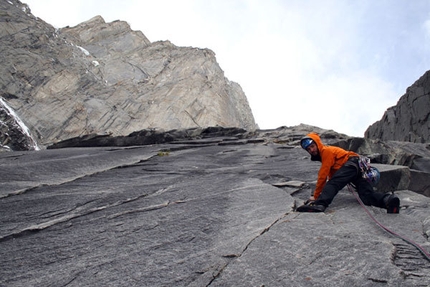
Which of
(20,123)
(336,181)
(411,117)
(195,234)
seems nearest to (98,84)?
(20,123)

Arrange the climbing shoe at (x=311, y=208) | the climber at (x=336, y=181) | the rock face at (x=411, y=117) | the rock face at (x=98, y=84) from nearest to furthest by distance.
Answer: the climbing shoe at (x=311, y=208), the climber at (x=336, y=181), the rock face at (x=411, y=117), the rock face at (x=98, y=84)

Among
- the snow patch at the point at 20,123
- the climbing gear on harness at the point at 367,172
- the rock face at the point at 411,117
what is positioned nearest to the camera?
the climbing gear on harness at the point at 367,172

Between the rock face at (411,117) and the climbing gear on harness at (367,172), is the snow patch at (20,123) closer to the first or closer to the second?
the climbing gear on harness at (367,172)

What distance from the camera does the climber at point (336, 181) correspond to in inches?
298

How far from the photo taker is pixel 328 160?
8133 mm

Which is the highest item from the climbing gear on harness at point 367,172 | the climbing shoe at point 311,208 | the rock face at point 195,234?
the climbing gear on harness at point 367,172

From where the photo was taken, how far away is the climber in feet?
24.9

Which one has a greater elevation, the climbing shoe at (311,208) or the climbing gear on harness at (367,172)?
the climbing gear on harness at (367,172)

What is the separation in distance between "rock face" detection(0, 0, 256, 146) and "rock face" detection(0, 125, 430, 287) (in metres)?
31.9

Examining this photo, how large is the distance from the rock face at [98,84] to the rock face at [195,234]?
31.9 metres

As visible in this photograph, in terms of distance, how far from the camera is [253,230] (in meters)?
6.22

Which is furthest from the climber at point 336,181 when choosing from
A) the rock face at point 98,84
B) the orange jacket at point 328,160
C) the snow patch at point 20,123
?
the snow patch at point 20,123

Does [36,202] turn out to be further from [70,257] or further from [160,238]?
[160,238]

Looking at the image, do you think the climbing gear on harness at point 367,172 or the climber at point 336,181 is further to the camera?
the climbing gear on harness at point 367,172
